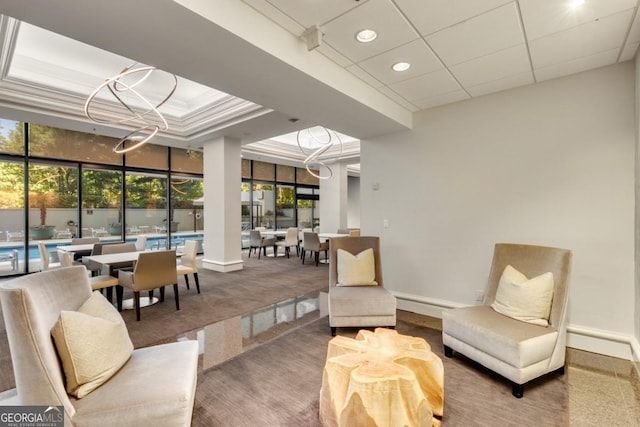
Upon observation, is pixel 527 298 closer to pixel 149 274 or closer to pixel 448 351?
pixel 448 351

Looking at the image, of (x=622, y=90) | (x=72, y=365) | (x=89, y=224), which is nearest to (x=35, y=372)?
(x=72, y=365)

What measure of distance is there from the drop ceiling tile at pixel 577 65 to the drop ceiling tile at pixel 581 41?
0.08 meters

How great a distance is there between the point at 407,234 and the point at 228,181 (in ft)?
13.4

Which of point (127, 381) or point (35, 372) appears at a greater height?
point (35, 372)

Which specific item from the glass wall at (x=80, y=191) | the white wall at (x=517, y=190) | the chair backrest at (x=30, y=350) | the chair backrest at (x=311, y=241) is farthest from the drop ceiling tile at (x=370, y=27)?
the glass wall at (x=80, y=191)

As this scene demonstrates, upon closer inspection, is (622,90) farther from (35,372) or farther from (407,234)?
(35,372)

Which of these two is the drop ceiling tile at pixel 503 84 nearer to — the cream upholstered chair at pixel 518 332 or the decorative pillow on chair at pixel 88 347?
the cream upholstered chair at pixel 518 332

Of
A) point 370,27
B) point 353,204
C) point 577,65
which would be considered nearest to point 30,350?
point 370,27

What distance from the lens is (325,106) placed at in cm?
322

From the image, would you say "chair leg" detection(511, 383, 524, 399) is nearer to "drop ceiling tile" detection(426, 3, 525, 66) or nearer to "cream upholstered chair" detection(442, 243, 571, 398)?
"cream upholstered chair" detection(442, 243, 571, 398)

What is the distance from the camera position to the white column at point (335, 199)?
9.56m

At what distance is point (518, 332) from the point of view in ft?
7.32

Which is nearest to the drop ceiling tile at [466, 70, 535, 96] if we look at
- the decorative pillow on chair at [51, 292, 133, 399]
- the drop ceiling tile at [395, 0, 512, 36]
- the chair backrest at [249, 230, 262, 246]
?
the drop ceiling tile at [395, 0, 512, 36]

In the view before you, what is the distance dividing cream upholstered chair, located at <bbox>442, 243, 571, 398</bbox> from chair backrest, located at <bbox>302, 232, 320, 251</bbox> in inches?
176
